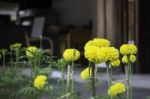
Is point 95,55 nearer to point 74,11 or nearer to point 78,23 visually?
point 78,23

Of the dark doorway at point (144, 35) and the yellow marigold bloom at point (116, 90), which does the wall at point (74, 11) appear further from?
the yellow marigold bloom at point (116, 90)

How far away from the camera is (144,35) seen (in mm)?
8555

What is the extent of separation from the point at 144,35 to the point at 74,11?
4.94m

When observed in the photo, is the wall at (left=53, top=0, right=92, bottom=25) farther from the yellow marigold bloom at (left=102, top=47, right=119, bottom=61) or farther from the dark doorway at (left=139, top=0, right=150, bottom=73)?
the yellow marigold bloom at (left=102, top=47, right=119, bottom=61)

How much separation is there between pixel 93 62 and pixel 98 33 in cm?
684

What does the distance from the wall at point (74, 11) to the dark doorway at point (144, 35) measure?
4.16m

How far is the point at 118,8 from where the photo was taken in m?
8.16

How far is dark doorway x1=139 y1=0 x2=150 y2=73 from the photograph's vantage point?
8453 mm

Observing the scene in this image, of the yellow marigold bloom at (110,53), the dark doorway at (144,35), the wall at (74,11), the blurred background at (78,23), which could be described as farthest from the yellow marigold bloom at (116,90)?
the wall at (74,11)

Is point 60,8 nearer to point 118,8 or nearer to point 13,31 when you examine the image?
point 13,31

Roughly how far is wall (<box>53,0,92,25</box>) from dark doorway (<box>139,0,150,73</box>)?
4156mm

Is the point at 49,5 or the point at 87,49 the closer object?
the point at 87,49

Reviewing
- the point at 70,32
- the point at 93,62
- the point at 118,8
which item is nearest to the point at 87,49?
the point at 93,62

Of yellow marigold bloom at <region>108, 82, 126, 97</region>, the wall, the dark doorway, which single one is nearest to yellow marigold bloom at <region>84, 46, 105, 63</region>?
yellow marigold bloom at <region>108, 82, 126, 97</region>
